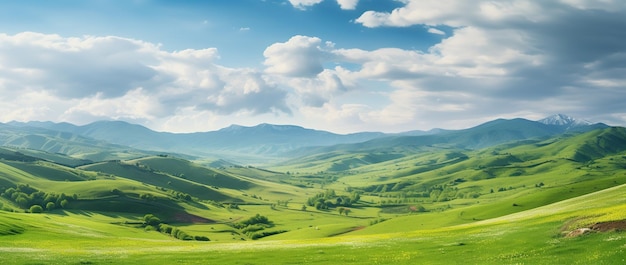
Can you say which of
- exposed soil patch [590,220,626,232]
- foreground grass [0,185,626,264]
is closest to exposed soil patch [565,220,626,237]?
exposed soil patch [590,220,626,232]

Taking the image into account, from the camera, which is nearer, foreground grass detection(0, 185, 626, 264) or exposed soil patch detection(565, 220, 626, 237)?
foreground grass detection(0, 185, 626, 264)

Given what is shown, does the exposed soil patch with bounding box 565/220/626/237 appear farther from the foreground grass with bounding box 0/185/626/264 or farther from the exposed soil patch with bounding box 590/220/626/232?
the foreground grass with bounding box 0/185/626/264

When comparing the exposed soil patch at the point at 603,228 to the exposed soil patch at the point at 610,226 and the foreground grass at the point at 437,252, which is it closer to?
the exposed soil patch at the point at 610,226

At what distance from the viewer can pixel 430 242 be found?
57344mm

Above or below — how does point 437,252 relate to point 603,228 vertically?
below

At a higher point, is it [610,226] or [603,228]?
[610,226]

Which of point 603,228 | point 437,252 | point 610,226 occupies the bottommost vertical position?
point 437,252

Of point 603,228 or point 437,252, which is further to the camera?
point 437,252

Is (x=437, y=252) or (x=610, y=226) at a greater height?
(x=610, y=226)

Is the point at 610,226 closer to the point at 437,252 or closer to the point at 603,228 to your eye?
the point at 603,228

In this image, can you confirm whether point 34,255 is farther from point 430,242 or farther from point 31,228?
point 430,242

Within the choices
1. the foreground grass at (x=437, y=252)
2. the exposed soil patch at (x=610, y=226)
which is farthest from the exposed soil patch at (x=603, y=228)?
the foreground grass at (x=437, y=252)

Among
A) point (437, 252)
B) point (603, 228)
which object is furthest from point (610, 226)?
point (437, 252)

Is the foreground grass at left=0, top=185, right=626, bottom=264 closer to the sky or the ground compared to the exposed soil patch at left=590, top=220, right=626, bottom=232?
closer to the ground
